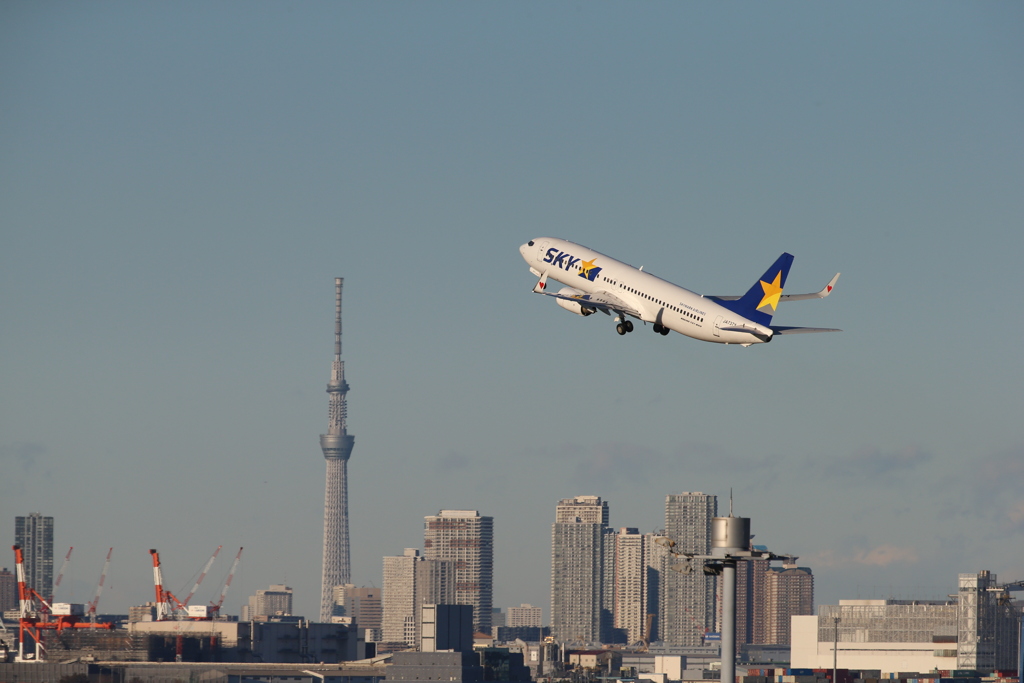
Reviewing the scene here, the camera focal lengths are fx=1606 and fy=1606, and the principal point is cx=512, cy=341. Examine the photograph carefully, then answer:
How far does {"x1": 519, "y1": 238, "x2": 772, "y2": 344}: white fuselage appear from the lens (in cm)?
13875

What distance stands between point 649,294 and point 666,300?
2298mm

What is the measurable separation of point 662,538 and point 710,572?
3375 millimetres

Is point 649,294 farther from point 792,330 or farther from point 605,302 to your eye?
point 792,330

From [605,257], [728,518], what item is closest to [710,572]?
[728,518]

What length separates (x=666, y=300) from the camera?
143 meters

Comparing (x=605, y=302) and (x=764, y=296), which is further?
(x=605, y=302)

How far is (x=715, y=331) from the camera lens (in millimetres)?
139125

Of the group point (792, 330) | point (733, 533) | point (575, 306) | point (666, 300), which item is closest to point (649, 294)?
point (666, 300)

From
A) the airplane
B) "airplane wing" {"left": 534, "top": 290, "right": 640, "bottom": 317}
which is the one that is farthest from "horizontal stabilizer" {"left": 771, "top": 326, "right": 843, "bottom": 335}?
"airplane wing" {"left": 534, "top": 290, "right": 640, "bottom": 317}

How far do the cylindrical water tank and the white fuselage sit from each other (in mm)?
47591

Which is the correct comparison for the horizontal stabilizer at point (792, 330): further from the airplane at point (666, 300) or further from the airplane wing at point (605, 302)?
the airplane wing at point (605, 302)

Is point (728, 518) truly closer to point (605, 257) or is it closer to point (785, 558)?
point (785, 558)

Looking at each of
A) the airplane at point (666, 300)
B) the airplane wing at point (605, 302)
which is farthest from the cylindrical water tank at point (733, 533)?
the airplane wing at point (605, 302)

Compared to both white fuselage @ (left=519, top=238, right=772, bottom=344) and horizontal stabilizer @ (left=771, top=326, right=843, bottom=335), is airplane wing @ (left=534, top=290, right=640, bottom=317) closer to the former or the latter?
white fuselage @ (left=519, top=238, right=772, bottom=344)
